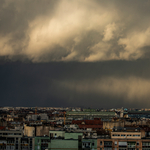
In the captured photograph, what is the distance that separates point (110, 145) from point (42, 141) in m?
A: 13.4

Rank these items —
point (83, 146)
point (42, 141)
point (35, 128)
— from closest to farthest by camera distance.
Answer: point (83, 146) < point (42, 141) < point (35, 128)

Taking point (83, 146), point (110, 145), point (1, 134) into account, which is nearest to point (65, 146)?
point (83, 146)

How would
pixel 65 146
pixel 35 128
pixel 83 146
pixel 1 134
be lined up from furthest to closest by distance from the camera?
pixel 35 128
pixel 1 134
pixel 83 146
pixel 65 146

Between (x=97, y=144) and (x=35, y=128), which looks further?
(x=35, y=128)

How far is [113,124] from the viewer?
135000 mm

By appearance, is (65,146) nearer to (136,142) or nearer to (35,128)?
(136,142)

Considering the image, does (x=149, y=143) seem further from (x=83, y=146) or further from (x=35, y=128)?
(x=35, y=128)

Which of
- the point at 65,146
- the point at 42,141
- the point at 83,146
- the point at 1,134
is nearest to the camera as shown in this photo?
the point at 65,146

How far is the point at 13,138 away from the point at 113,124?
6133 cm

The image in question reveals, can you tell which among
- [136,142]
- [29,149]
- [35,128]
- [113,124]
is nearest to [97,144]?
[136,142]

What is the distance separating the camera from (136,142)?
243 feet

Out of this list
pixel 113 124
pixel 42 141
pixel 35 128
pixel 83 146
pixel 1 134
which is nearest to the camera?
pixel 83 146

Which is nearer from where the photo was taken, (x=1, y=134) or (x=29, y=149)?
(x=29, y=149)

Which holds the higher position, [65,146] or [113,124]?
[113,124]
